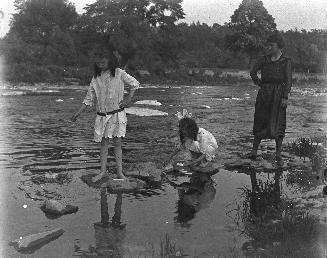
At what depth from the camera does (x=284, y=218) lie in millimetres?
4699

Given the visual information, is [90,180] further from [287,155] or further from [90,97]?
[287,155]

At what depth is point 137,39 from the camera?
5366 cm

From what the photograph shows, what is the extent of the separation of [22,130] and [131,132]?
2.83 m

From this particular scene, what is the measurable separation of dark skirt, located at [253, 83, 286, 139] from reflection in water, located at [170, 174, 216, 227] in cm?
164

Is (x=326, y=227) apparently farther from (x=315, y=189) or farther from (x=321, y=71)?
(x=321, y=71)

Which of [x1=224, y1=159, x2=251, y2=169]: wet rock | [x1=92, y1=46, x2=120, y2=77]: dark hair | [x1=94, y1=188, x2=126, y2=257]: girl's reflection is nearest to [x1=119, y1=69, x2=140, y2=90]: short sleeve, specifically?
[x1=92, y1=46, x2=120, y2=77]: dark hair

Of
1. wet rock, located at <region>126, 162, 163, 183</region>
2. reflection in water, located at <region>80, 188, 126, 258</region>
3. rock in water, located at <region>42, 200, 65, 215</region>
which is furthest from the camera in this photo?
wet rock, located at <region>126, 162, 163, 183</region>

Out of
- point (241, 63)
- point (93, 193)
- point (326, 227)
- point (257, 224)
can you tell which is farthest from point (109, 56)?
point (241, 63)

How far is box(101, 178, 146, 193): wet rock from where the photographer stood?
6.09 m

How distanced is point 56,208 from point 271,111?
425 centimetres

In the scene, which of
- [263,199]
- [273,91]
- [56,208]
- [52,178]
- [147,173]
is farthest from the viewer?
[273,91]

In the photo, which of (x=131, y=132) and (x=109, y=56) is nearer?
(x=109, y=56)

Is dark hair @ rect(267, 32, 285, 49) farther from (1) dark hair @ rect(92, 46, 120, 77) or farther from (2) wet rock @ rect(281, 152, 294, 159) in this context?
(1) dark hair @ rect(92, 46, 120, 77)

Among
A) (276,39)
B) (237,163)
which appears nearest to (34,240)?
(237,163)
